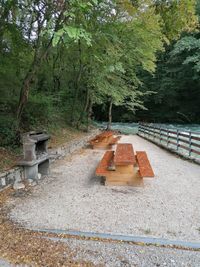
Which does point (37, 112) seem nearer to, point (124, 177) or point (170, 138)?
point (124, 177)

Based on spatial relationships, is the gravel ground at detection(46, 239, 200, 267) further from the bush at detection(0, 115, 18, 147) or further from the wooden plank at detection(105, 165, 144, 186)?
the bush at detection(0, 115, 18, 147)

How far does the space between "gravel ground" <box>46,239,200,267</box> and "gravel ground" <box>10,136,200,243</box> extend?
314 millimetres

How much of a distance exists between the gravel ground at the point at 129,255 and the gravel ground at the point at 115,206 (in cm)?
31

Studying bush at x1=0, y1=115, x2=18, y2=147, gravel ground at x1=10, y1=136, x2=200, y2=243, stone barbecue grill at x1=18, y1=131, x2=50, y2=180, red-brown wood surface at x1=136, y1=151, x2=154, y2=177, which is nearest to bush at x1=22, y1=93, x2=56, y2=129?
bush at x1=0, y1=115, x2=18, y2=147

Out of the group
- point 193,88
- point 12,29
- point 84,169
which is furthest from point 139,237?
point 193,88

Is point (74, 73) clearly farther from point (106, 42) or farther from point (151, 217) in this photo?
point (151, 217)

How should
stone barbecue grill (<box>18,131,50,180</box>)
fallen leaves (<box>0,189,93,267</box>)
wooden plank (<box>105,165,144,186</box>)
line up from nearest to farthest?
1. fallen leaves (<box>0,189,93,267</box>)
2. stone barbecue grill (<box>18,131,50,180</box>)
3. wooden plank (<box>105,165,144,186</box>)

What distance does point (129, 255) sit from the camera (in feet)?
8.77

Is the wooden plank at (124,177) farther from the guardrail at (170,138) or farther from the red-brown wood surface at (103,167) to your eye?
the guardrail at (170,138)

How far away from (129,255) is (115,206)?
1350 mm

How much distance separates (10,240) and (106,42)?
5998 millimetres

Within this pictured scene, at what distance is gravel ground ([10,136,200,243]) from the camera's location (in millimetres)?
3295

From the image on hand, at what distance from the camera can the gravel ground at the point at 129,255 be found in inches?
99.7

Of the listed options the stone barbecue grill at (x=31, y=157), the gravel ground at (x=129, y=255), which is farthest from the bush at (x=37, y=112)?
the gravel ground at (x=129, y=255)
